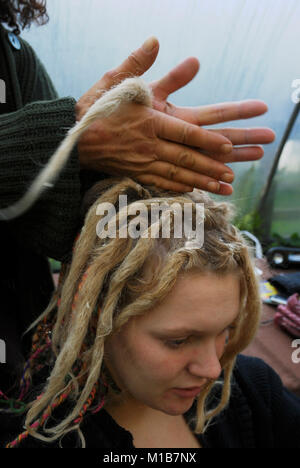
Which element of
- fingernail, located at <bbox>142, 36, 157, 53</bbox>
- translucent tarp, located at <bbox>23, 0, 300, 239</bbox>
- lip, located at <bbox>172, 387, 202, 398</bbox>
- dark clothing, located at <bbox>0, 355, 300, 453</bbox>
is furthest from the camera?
translucent tarp, located at <bbox>23, 0, 300, 239</bbox>

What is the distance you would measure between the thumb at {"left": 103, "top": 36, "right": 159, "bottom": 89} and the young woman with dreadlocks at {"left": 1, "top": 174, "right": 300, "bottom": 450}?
0.70ft

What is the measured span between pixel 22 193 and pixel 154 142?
0.30 m

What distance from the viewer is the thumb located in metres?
0.71

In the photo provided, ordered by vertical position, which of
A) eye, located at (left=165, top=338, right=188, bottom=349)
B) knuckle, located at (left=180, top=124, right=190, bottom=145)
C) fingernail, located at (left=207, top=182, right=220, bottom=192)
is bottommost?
eye, located at (left=165, top=338, right=188, bottom=349)

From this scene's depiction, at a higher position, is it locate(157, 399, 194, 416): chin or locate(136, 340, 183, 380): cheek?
locate(136, 340, 183, 380): cheek

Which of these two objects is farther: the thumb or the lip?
the lip

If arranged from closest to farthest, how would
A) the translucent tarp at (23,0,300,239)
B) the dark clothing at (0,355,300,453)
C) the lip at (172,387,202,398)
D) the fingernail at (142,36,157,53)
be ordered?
the fingernail at (142,36,157,53), the lip at (172,387,202,398), the dark clothing at (0,355,300,453), the translucent tarp at (23,0,300,239)

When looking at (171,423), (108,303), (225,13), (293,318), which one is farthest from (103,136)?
(225,13)

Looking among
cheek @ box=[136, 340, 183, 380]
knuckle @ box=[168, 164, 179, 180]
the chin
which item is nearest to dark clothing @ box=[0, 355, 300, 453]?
the chin

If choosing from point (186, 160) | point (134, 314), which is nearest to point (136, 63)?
point (186, 160)

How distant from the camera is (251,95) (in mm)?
2441

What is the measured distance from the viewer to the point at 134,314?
753 mm

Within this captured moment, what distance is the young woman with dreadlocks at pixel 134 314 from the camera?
757mm

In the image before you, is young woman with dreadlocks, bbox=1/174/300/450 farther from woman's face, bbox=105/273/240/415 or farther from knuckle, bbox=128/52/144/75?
knuckle, bbox=128/52/144/75
